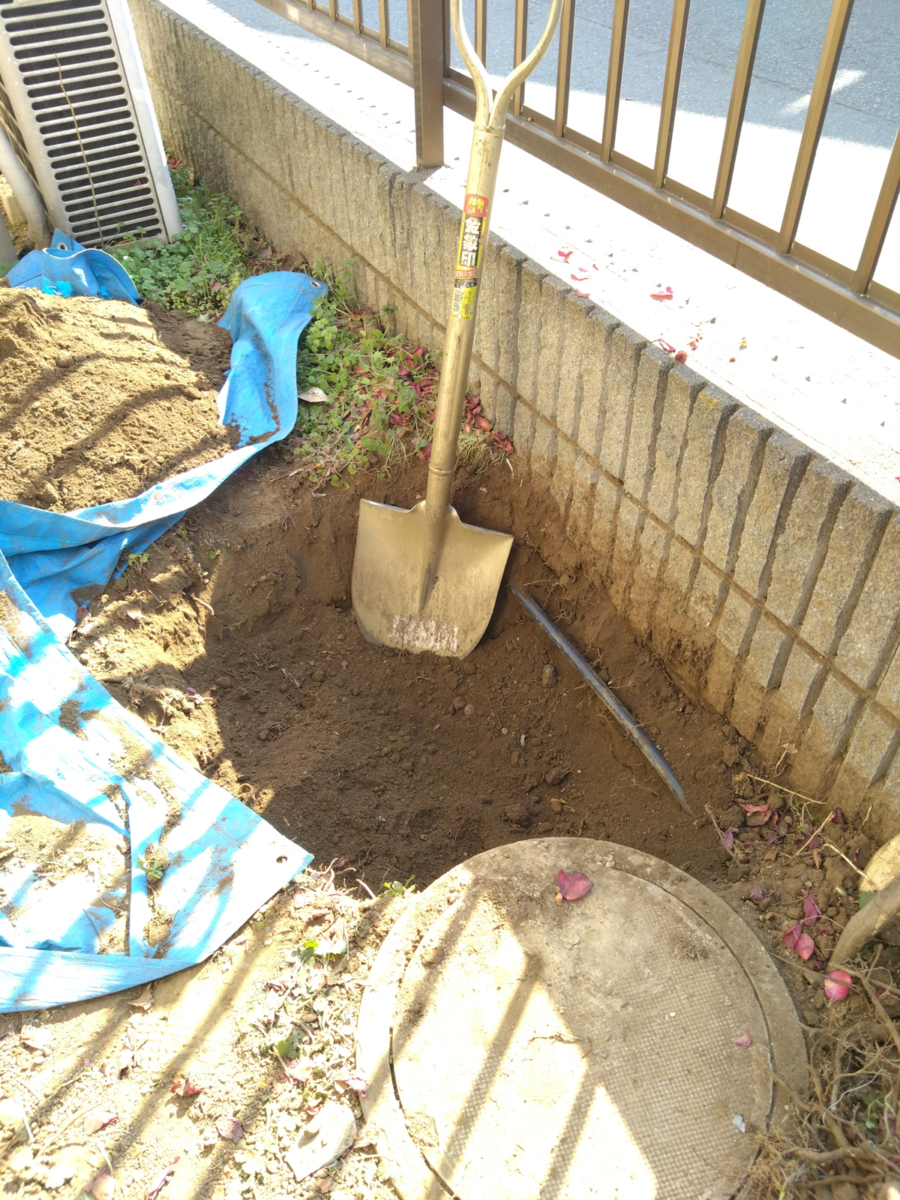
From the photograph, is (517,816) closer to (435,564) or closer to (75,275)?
(435,564)

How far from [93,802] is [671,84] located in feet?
9.01

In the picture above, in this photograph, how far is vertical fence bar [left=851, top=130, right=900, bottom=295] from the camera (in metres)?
2.04

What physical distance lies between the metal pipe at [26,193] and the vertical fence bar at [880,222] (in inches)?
173

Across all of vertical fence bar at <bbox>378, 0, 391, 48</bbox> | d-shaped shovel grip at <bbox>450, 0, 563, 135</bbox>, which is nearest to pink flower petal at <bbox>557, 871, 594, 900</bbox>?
d-shaped shovel grip at <bbox>450, 0, 563, 135</bbox>

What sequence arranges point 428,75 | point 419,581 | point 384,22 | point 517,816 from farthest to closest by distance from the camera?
point 384,22 < point 419,581 < point 428,75 < point 517,816

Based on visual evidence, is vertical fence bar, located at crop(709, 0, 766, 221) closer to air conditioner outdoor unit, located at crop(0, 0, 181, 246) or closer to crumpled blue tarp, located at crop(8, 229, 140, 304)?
crumpled blue tarp, located at crop(8, 229, 140, 304)

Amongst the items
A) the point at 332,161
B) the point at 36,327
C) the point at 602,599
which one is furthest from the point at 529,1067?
the point at 332,161

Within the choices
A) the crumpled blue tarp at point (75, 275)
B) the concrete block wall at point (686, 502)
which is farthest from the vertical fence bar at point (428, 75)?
the crumpled blue tarp at point (75, 275)

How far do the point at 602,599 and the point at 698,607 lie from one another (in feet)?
1.62

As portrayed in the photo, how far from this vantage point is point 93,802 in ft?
8.70

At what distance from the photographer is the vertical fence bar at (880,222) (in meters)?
2.04

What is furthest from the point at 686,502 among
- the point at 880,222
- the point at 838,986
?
the point at 838,986

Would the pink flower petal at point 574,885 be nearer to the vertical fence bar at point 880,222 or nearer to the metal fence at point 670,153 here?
the metal fence at point 670,153

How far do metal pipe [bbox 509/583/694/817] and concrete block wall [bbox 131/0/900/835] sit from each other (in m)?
0.24
